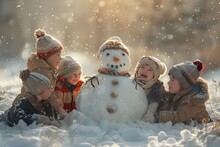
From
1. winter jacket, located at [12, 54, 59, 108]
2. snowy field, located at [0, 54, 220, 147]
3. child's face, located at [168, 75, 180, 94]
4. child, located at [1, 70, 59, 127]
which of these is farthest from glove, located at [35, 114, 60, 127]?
child's face, located at [168, 75, 180, 94]

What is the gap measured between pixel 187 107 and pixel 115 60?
1263 millimetres

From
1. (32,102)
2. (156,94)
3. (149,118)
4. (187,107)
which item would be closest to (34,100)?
(32,102)

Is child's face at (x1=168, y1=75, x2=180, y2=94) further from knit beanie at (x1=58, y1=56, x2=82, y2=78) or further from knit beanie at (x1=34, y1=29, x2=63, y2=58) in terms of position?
knit beanie at (x1=34, y1=29, x2=63, y2=58)

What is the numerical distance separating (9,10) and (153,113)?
3251 centimetres

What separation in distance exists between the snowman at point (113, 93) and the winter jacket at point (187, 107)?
34cm

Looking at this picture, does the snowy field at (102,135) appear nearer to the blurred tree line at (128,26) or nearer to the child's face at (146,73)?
the child's face at (146,73)

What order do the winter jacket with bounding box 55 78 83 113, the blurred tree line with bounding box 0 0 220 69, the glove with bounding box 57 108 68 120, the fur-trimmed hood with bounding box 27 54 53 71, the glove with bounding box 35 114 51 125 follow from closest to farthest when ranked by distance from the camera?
the glove with bounding box 35 114 51 125 < the glove with bounding box 57 108 68 120 < the fur-trimmed hood with bounding box 27 54 53 71 < the winter jacket with bounding box 55 78 83 113 < the blurred tree line with bounding box 0 0 220 69

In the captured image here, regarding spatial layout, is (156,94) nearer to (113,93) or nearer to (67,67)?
(113,93)

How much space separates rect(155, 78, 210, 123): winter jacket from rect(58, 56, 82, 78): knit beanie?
1.58 meters

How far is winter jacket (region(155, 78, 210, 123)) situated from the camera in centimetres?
636

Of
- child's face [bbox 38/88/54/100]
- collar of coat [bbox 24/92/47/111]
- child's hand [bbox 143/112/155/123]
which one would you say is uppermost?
child's face [bbox 38/88/54/100]

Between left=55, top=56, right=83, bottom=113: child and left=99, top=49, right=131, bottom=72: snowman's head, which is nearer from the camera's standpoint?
left=99, top=49, right=131, bottom=72: snowman's head

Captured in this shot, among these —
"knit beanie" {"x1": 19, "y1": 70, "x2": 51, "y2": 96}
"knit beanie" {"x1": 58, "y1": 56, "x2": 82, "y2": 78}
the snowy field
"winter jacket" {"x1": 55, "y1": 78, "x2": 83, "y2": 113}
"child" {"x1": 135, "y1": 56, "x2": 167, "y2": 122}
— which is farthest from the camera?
"knit beanie" {"x1": 58, "y1": 56, "x2": 82, "y2": 78}

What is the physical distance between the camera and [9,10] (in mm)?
37031
